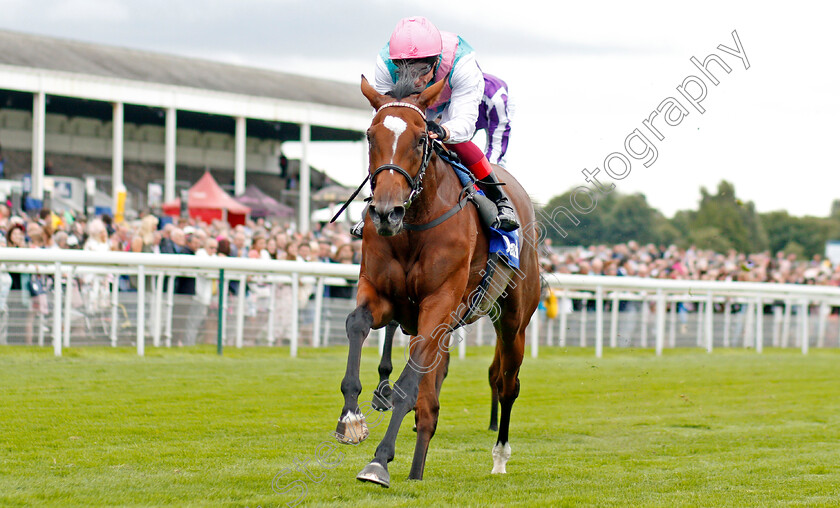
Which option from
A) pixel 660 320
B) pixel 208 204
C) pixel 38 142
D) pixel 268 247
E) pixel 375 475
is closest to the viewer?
pixel 375 475

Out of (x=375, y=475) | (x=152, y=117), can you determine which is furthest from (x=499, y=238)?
(x=152, y=117)

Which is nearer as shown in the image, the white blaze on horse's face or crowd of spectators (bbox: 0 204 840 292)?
the white blaze on horse's face

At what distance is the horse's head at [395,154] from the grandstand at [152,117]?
78.7ft

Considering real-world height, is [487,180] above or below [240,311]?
above

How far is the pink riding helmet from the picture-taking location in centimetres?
517

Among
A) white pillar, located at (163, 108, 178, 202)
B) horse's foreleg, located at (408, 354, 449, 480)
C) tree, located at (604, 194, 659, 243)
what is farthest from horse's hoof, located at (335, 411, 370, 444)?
tree, located at (604, 194, 659, 243)

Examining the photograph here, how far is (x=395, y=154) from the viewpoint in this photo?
447cm

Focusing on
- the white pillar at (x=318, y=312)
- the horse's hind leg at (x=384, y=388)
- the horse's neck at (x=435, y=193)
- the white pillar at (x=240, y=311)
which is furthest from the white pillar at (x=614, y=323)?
the horse's neck at (x=435, y=193)

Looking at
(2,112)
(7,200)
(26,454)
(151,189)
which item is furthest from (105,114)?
(26,454)

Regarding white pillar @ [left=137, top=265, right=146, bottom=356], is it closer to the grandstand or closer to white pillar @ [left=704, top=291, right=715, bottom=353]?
white pillar @ [left=704, top=291, right=715, bottom=353]

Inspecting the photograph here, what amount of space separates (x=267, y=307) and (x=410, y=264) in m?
6.80

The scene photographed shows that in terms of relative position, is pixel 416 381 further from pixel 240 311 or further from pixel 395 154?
pixel 240 311

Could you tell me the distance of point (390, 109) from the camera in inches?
181

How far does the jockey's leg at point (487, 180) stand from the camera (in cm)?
543
